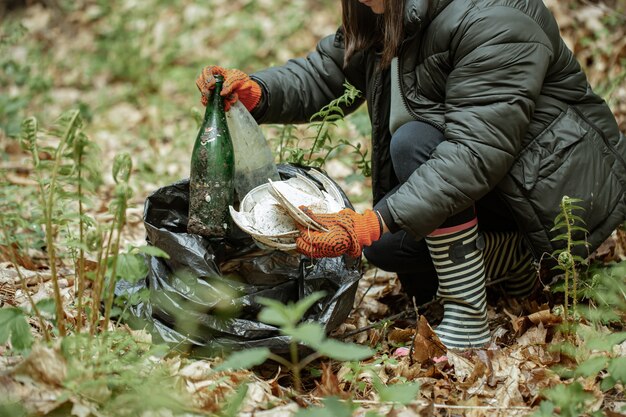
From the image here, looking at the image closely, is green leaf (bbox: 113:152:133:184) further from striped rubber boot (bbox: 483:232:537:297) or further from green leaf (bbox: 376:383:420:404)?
striped rubber boot (bbox: 483:232:537:297)

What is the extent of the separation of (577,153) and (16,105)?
298 centimetres

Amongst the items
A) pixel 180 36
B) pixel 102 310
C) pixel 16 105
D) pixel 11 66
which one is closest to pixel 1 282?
pixel 102 310

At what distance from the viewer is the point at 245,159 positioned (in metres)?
2.38

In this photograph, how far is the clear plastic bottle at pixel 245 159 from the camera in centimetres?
238

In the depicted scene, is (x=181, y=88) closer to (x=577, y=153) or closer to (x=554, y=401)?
(x=577, y=153)

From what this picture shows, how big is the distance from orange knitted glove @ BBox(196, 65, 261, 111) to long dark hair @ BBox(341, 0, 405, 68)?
0.38 meters

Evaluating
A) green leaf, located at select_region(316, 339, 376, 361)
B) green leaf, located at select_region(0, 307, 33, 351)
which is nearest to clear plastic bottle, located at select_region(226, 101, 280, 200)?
green leaf, located at select_region(0, 307, 33, 351)

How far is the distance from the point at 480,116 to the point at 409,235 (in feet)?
1.66

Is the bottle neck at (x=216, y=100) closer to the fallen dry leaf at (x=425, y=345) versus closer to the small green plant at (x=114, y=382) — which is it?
the small green plant at (x=114, y=382)

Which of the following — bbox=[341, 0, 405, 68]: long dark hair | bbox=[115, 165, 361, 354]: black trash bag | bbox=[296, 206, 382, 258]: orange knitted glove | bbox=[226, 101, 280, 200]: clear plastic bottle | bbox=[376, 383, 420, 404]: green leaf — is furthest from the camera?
bbox=[226, 101, 280, 200]: clear plastic bottle

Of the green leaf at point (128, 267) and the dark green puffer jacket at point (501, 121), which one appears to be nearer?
the green leaf at point (128, 267)

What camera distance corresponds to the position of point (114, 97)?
5.82 metres

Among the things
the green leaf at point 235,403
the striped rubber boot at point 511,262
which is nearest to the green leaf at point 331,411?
the green leaf at point 235,403

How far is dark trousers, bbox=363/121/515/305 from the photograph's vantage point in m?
2.22
